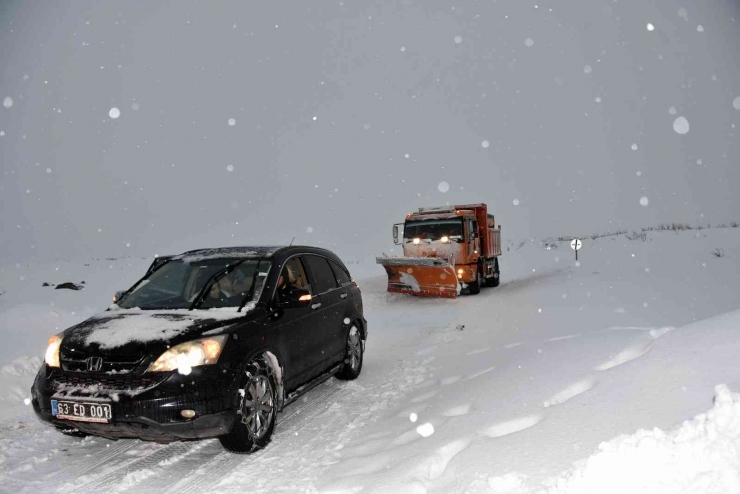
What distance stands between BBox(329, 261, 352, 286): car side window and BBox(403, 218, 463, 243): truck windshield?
8857mm

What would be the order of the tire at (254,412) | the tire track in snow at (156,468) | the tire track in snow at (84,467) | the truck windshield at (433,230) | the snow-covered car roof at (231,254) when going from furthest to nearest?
1. the truck windshield at (433,230)
2. the snow-covered car roof at (231,254)
3. the tire at (254,412)
4. the tire track in snow at (84,467)
5. the tire track in snow at (156,468)

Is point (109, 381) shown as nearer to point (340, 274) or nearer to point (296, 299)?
point (296, 299)

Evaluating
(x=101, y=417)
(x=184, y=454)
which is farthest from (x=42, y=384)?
(x=184, y=454)

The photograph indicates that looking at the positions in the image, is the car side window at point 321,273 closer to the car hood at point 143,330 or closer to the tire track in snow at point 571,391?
the car hood at point 143,330

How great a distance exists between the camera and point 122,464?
4016 mm

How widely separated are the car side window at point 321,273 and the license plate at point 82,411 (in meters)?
2.66

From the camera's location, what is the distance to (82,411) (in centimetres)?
371

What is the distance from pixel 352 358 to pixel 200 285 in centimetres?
237

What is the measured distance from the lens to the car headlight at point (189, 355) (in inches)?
148

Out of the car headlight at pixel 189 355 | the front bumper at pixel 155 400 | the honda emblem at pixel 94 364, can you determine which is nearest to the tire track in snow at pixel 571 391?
the front bumper at pixel 155 400

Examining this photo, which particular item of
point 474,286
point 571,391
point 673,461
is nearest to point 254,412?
point 571,391

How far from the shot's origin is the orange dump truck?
14531 millimetres

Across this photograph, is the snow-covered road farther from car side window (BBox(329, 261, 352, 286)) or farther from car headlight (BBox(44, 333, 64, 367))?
car side window (BBox(329, 261, 352, 286))

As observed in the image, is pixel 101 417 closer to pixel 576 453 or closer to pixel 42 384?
pixel 42 384
